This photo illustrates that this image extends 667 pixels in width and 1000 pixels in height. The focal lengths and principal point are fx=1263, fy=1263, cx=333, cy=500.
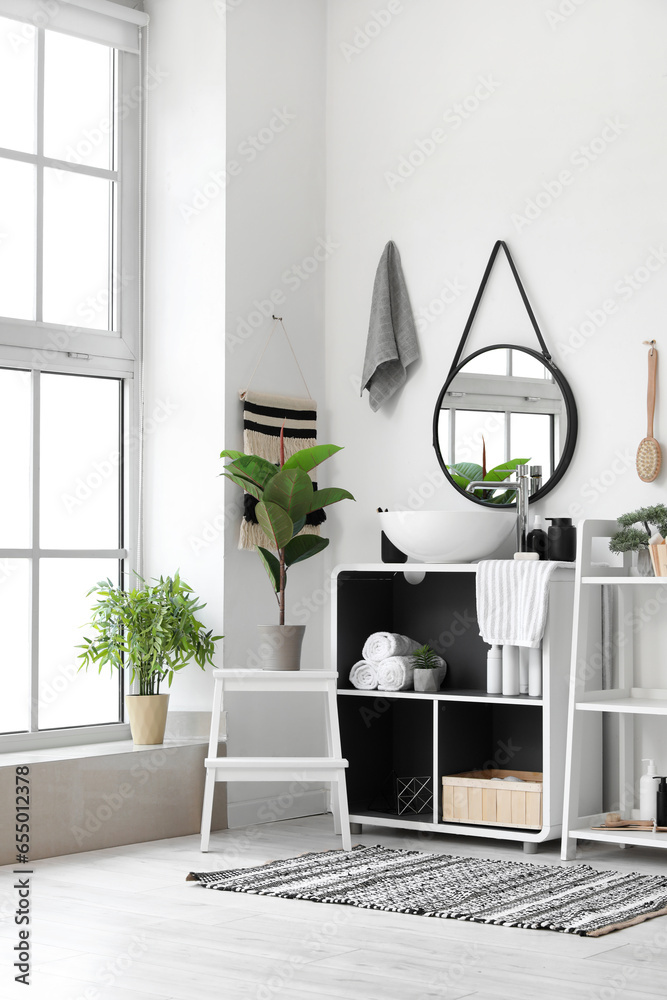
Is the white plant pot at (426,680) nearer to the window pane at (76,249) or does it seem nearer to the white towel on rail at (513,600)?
the white towel on rail at (513,600)

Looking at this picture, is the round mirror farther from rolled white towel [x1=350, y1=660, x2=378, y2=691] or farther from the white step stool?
the white step stool

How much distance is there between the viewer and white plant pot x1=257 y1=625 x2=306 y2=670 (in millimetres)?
4129

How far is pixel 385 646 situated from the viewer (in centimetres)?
430

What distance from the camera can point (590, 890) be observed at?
11.1ft

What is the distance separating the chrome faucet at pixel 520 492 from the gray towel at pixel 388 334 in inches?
26.0

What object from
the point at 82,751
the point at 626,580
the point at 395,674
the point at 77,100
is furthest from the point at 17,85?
the point at 626,580

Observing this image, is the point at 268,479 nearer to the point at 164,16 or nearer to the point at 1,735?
the point at 1,735

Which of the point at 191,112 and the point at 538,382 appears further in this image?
the point at 191,112

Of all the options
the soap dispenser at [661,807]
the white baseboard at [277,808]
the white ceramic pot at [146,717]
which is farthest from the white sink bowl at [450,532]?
the white baseboard at [277,808]

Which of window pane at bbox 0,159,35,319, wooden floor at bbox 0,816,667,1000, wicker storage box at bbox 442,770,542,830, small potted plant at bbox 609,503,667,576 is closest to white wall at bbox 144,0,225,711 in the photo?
window pane at bbox 0,159,35,319

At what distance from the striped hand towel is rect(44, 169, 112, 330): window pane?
0.69 metres

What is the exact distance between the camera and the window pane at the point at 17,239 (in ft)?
14.7

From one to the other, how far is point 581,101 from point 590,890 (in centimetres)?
258

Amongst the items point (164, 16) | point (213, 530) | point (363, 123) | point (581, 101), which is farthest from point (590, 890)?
point (164, 16)
